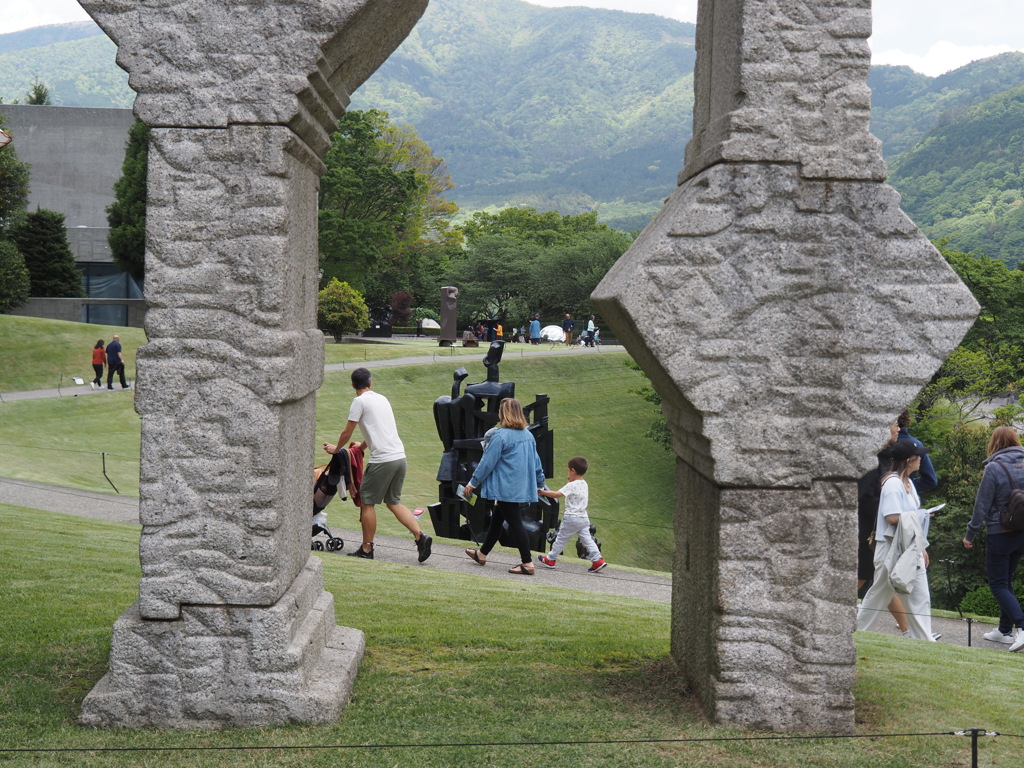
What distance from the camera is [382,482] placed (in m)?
7.99

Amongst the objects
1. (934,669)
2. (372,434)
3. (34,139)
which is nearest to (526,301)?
(34,139)

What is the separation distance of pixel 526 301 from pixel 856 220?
135 feet

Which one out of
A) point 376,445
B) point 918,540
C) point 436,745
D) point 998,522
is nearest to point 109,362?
point 376,445

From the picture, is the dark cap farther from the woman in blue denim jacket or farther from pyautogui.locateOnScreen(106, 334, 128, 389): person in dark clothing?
pyautogui.locateOnScreen(106, 334, 128, 389): person in dark clothing

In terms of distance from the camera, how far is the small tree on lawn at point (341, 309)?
30.8 meters

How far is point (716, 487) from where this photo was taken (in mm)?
4094

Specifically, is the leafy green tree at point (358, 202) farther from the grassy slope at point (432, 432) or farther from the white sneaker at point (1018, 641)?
the white sneaker at point (1018, 641)

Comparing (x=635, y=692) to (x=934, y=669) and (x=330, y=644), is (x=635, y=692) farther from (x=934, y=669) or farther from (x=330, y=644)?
(x=934, y=669)

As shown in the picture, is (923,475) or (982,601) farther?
(982,601)

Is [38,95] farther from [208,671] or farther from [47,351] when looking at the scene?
[208,671]

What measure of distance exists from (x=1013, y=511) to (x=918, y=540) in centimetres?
72

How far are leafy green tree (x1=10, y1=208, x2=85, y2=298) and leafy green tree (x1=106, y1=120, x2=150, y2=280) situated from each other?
157cm

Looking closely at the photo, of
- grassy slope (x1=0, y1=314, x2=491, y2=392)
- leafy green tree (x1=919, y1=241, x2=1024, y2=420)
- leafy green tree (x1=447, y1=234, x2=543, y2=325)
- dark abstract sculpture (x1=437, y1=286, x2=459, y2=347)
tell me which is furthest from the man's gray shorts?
leafy green tree (x1=447, y1=234, x2=543, y2=325)

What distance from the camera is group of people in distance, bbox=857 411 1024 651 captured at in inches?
256
